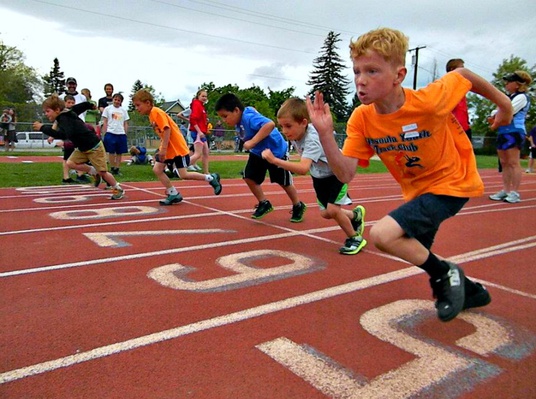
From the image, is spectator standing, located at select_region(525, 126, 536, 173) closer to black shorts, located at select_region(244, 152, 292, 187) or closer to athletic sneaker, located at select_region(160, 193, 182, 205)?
black shorts, located at select_region(244, 152, 292, 187)

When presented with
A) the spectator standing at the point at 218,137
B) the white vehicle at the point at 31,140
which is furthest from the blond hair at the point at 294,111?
the white vehicle at the point at 31,140

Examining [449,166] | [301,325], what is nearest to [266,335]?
[301,325]

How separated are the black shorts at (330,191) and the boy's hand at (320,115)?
1.98 meters

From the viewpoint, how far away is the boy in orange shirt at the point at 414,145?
2697 mm

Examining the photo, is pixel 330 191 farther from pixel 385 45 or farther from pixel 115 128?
pixel 115 128

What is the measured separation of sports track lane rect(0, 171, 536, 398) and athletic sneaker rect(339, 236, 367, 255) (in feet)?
0.39

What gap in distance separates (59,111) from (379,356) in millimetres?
7149

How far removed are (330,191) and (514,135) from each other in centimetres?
516

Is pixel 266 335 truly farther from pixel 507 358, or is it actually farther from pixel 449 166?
pixel 449 166

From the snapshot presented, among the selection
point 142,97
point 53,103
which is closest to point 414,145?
point 142,97

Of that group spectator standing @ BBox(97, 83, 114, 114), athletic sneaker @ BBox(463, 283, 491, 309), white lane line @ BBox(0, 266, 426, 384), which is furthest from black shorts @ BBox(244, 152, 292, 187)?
spectator standing @ BBox(97, 83, 114, 114)

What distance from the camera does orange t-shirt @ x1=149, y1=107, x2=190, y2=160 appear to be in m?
7.19

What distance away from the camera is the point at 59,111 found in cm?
772

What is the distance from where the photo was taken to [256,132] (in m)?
6.05
